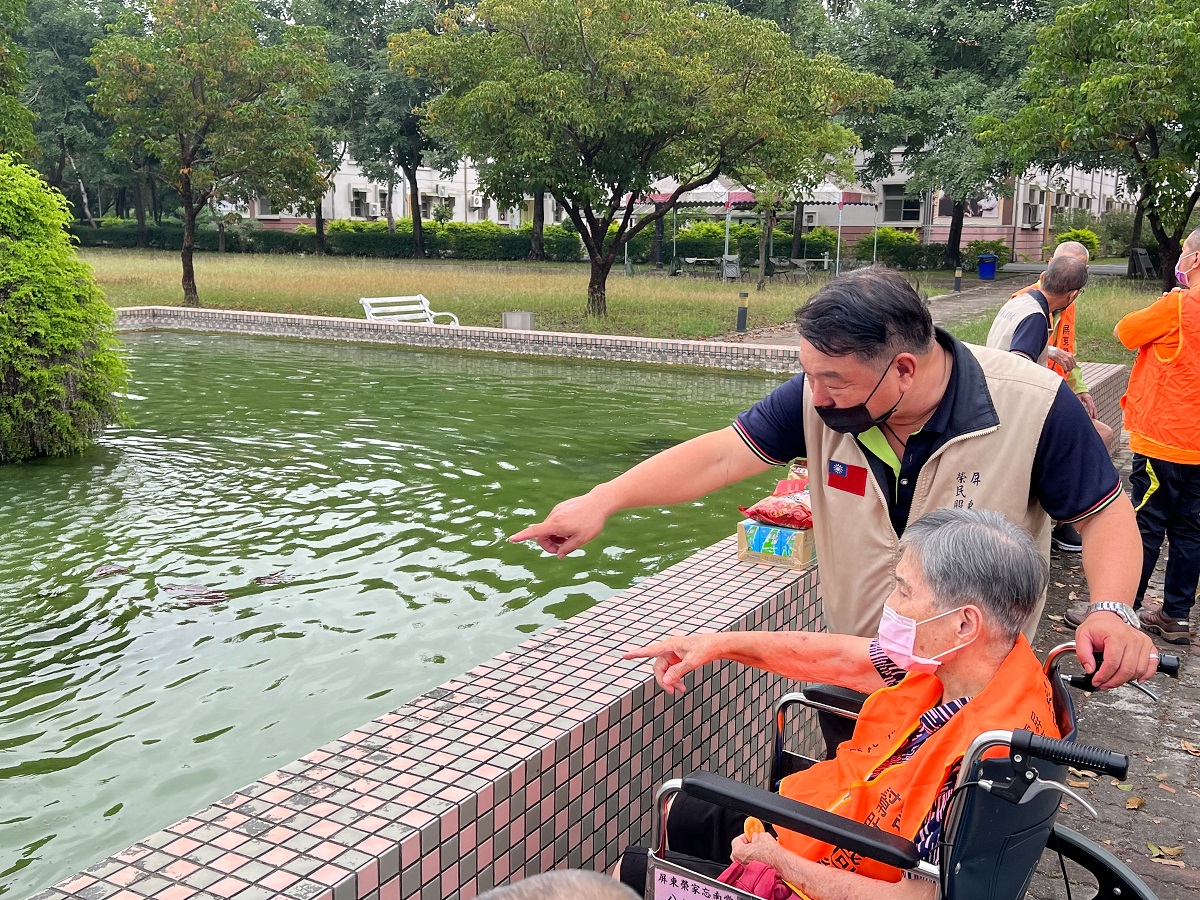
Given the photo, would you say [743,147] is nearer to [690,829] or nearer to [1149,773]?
[1149,773]

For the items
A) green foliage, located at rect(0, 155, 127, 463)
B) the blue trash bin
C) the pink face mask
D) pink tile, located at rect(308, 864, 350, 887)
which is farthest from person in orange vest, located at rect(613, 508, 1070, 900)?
the blue trash bin

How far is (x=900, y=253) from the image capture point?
131 feet

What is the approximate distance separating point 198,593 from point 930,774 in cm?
456

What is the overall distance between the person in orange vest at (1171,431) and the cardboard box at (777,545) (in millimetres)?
2318

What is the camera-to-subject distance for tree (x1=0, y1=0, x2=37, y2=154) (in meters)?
24.6

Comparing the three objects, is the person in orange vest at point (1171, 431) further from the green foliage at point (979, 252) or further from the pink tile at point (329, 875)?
the green foliage at point (979, 252)

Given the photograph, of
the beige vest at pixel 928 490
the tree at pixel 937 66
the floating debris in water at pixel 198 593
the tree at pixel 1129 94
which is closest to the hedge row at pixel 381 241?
the tree at pixel 937 66

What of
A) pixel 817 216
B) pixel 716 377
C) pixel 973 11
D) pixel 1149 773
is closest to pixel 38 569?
pixel 1149 773

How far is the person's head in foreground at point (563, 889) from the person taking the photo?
1.38 meters

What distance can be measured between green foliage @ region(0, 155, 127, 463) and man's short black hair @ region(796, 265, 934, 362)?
737 centimetres

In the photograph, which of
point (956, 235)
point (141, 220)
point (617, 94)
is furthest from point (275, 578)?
point (141, 220)

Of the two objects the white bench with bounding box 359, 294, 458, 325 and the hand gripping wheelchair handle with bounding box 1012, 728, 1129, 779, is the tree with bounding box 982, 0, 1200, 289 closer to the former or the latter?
the white bench with bounding box 359, 294, 458, 325

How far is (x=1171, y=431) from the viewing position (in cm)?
532

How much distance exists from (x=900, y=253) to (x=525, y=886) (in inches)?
1607
